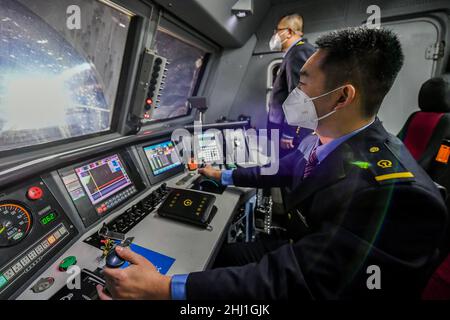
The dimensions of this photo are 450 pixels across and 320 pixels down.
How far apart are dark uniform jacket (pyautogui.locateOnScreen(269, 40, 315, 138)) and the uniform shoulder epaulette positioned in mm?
1202

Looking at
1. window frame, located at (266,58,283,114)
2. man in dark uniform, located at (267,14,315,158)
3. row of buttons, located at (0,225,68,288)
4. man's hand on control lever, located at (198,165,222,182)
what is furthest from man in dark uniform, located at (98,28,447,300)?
window frame, located at (266,58,283,114)

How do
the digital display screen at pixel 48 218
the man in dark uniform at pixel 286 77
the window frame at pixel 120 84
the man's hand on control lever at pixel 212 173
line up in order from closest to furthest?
the digital display screen at pixel 48 218, the window frame at pixel 120 84, the man's hand on control lever at pixel 212 173, the man in dark uniform at pixel 286 77

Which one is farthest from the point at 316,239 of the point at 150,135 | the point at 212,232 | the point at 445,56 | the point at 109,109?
the point at 445,56

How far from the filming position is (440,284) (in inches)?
31.2

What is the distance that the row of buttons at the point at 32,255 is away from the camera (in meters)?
0.65

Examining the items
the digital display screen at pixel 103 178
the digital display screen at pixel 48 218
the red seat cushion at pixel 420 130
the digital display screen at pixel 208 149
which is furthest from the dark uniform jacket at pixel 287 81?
the digital display screen at pixel 48 218

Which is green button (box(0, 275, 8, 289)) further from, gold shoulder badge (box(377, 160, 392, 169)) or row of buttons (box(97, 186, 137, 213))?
gold shoulder badge (box(377, 160, 392, 169))

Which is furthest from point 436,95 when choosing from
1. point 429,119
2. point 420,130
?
point 420,130

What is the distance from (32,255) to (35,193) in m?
0.23

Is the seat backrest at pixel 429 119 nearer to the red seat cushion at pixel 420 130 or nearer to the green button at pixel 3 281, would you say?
the red seat cushion at pixel 420 130

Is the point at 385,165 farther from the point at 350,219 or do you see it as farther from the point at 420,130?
the point at 420,130

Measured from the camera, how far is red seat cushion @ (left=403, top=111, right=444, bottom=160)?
1896mm

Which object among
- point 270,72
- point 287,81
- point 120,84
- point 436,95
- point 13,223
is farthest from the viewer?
point 270,72
